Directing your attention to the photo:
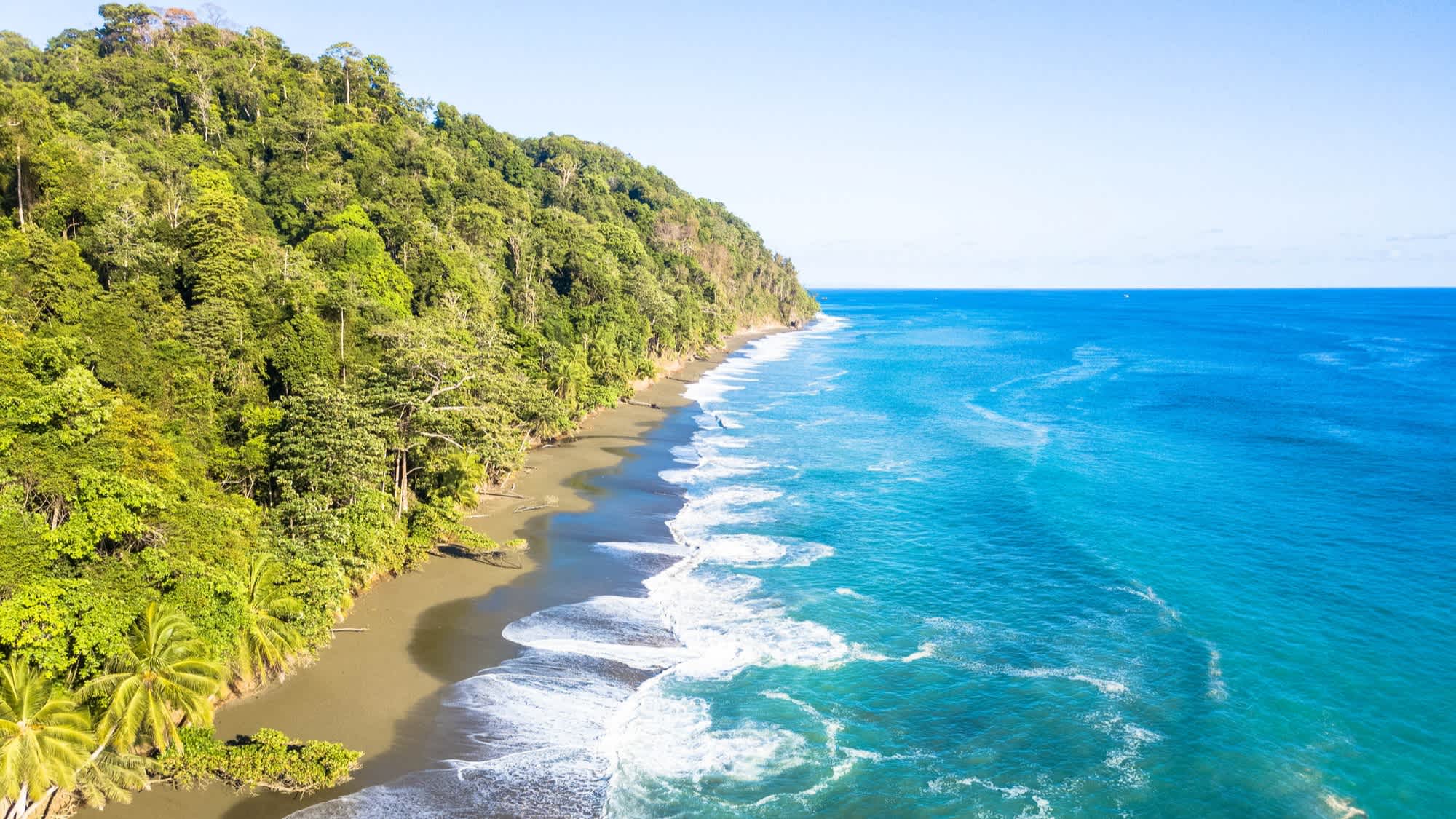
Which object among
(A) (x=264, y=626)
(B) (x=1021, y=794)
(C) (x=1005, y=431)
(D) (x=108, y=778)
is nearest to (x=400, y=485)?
(A) (x=264, y=626)

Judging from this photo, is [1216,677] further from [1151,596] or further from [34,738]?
[34,738]

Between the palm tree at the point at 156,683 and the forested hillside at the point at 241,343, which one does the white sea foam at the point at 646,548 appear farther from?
the palm tree at the point at 156,683

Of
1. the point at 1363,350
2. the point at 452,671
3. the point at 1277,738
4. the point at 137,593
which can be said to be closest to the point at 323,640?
the point at 452,671

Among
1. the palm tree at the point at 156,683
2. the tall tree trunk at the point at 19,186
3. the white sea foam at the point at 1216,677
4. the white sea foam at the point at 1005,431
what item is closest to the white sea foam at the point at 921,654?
the white sea foam at the point at 1216,677

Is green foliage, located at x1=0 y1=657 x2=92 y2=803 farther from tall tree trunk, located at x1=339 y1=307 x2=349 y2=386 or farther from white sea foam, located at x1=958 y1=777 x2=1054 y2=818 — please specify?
white sea foam, located at x1=958 y1=777 x2=1054 y2=818

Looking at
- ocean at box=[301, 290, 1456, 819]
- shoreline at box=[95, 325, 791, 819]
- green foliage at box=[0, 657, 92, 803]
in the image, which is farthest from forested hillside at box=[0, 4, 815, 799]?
ocean at box=[301, 290, 1456, 819]

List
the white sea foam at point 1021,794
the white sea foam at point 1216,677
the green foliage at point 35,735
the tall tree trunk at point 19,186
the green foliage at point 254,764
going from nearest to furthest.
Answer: the green foliage at point 35,735 < the green foliage at point 254,764 < the white sea foam at point 1021,794 < the white sea foam at point 1216,677 < the tall tree trunk at point 19,186
